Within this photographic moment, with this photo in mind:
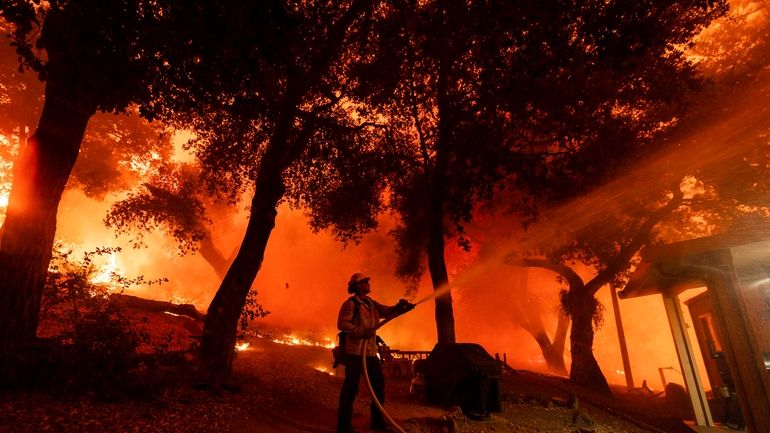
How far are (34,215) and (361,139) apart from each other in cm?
988

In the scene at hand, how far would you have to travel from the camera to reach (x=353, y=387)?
5938mm

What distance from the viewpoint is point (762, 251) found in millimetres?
7617

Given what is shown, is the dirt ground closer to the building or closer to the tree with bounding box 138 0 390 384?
the tree with bounding box 138 0 390 384

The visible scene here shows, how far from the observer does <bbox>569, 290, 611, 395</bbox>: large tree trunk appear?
17203 millimetres

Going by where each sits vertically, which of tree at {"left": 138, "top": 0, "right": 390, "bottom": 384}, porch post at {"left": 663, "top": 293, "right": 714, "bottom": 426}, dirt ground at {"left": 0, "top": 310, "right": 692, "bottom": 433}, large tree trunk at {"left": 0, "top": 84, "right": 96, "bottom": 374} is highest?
tree at {"left": 138, "top": 0, "right": 390, "bottom": 384}

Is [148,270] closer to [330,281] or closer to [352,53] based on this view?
[330,281]

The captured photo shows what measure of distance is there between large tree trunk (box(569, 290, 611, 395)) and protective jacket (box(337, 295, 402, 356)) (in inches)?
592

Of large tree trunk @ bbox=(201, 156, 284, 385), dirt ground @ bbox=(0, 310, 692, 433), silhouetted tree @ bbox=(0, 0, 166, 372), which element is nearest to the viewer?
dirt ground @ bbox=(0, 310, 692, 433)

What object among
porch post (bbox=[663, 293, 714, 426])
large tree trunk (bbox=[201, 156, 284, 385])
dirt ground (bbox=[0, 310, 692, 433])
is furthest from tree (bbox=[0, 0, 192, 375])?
porch post (bbox=[663, 293, 714, 426])

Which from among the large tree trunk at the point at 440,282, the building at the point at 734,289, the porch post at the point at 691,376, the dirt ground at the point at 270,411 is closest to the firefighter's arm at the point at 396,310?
the dirt ground at the point at 270,411

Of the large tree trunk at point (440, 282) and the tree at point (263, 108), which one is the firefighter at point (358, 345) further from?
the large tree trunk at point (440, 282)

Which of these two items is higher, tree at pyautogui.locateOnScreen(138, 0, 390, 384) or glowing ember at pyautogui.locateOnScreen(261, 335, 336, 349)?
tree at pyautogui.locateOnScreen(138, 0, 390, 384)

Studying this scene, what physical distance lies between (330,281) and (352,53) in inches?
1511

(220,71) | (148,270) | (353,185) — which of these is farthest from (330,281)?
(220,71)
